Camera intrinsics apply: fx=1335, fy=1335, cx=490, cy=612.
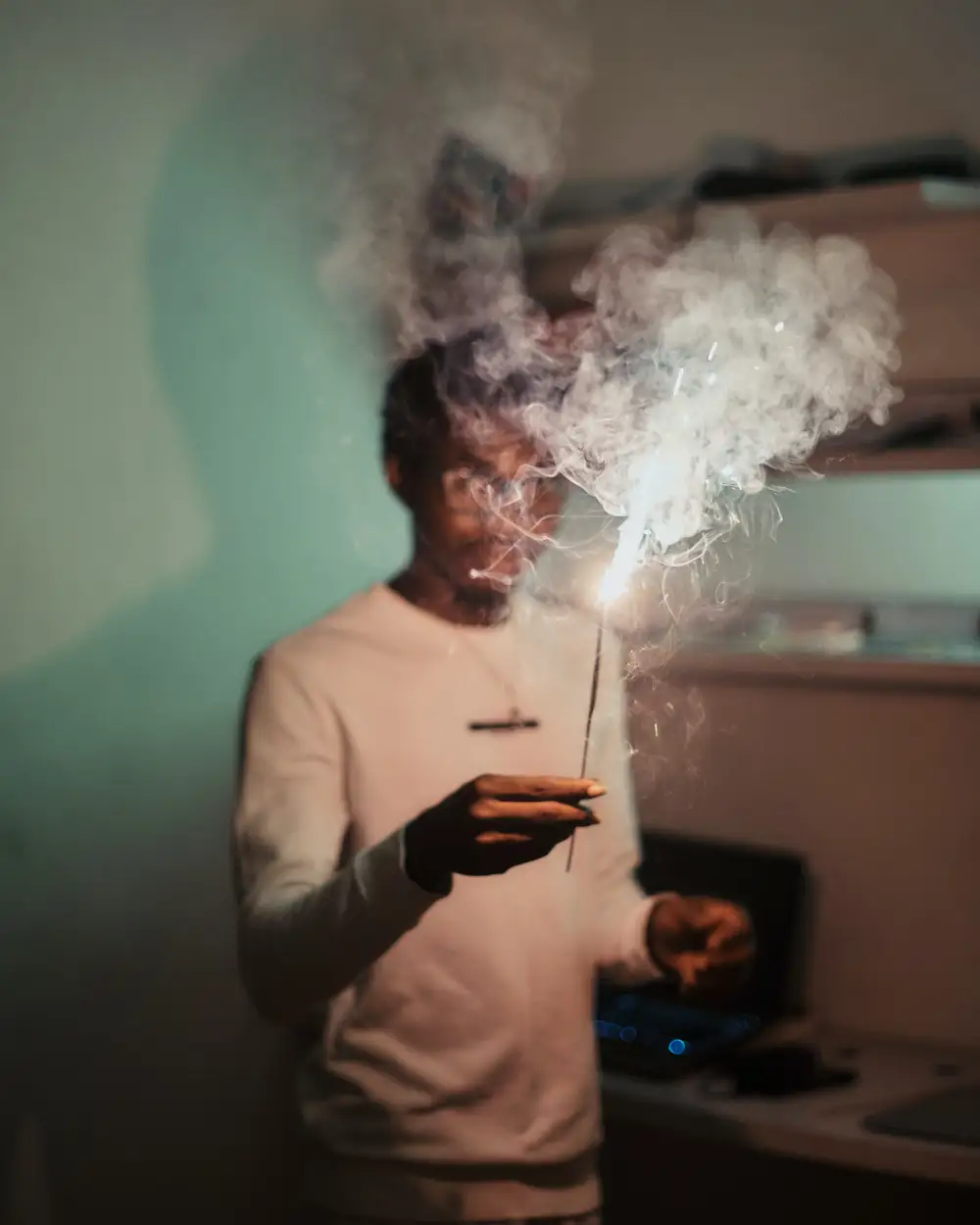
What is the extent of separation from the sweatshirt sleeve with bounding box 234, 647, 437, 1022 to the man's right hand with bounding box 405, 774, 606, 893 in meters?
0.03

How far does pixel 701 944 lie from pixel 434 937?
0.23 metres

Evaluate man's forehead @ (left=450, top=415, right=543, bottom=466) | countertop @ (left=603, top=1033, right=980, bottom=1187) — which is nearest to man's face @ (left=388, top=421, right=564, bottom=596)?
man's forehead @ (left=450, top=415, right=543, bottom=466)

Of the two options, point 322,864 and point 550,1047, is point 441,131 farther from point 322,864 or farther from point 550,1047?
point 550,1047

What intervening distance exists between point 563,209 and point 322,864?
3.09 feet

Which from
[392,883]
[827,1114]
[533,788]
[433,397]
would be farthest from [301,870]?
[827,1114]

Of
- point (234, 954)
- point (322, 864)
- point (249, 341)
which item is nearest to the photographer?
point (322, 864)

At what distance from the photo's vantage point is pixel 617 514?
1217mm

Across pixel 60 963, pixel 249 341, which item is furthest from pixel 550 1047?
pixel 249 341

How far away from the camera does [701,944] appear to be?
1.13 m

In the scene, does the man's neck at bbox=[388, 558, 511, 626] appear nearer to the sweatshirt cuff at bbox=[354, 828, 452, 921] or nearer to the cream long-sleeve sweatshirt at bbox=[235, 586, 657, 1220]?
the cream long-sleeve sweatshirt at bbox=[235, 586, 657, 1220]

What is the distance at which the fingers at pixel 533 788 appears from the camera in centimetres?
91

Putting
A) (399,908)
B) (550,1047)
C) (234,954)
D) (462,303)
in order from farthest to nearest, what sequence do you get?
1. (462,303)
2. (234,954)
3. (550,1047)
4. (399,908)

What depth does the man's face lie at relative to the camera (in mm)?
1198

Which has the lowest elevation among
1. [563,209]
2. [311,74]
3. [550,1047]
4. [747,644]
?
[550,1047]
